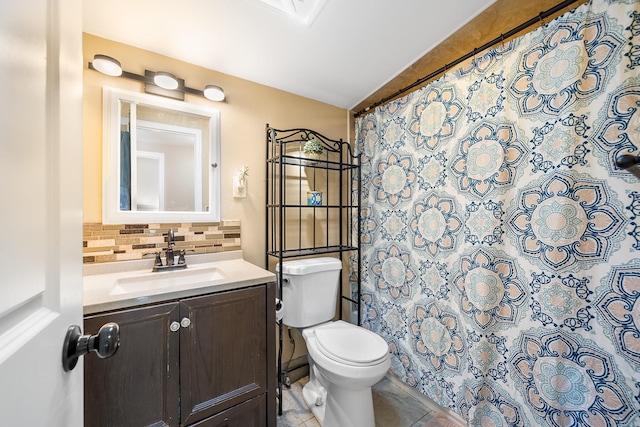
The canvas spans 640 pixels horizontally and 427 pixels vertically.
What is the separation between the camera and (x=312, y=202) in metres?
1.79

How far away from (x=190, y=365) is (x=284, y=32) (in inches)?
64.1

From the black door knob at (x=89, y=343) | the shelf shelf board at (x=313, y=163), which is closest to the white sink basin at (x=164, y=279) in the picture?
the black door knob at (x=89, y=343)

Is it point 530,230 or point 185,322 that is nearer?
point 185,322

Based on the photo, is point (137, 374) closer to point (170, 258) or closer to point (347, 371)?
point (170, 258)

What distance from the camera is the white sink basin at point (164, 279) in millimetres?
1119

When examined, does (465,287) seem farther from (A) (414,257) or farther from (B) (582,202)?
(B) (582,202)

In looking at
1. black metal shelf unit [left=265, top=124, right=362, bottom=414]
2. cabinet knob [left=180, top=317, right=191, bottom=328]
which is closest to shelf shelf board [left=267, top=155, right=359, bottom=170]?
black metal shelf unit [left=265, top=124, right=362, bottom=414]

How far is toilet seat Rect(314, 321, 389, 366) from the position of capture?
1244mm

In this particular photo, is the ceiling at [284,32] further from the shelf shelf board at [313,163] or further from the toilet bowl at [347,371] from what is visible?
the toilet bowl at [347,371]

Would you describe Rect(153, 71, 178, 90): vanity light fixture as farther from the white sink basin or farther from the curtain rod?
the curtain rod

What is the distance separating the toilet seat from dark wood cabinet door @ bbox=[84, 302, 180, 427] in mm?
728

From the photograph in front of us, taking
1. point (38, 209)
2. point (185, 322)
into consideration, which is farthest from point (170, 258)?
point (38, 209)

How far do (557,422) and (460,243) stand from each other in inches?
31.8

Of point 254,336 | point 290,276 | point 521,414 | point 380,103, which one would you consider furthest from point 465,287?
point 380,103
